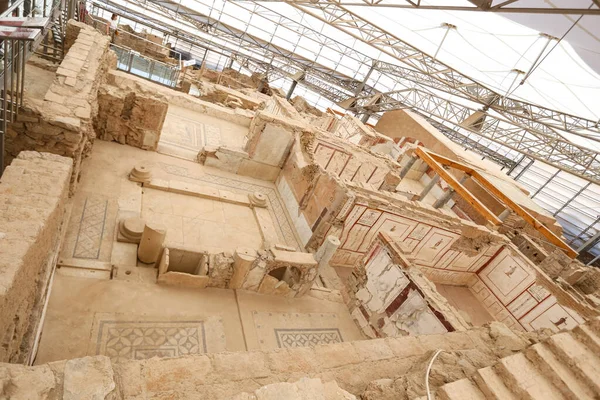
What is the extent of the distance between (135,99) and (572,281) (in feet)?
40.6

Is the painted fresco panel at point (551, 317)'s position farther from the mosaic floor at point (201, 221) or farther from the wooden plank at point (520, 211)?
the mosaic floor at point (201, 221)

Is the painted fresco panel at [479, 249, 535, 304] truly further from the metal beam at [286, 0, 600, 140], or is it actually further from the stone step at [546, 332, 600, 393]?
the stone step at [546, 332, 600, 393]

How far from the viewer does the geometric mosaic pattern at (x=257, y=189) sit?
294 inches

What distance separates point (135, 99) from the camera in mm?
6793

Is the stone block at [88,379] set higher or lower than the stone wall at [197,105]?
higher

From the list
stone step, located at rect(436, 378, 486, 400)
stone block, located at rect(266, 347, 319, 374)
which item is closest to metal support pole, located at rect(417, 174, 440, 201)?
stone step, located at rect(436, 378, 486, 400)

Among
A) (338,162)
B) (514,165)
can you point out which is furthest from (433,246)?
(514,165)

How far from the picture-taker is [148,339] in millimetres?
4211

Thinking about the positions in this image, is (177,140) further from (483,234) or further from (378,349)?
(483,234)

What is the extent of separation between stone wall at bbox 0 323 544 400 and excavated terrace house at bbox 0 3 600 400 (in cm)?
1

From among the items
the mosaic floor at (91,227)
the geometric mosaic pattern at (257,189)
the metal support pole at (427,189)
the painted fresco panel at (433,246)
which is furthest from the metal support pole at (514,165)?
the mosaic floor at (91,227)

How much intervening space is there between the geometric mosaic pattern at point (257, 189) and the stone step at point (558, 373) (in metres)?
4.89

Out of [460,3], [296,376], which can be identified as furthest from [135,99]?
[460,3]

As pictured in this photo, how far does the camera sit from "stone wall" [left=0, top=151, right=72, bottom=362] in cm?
221
